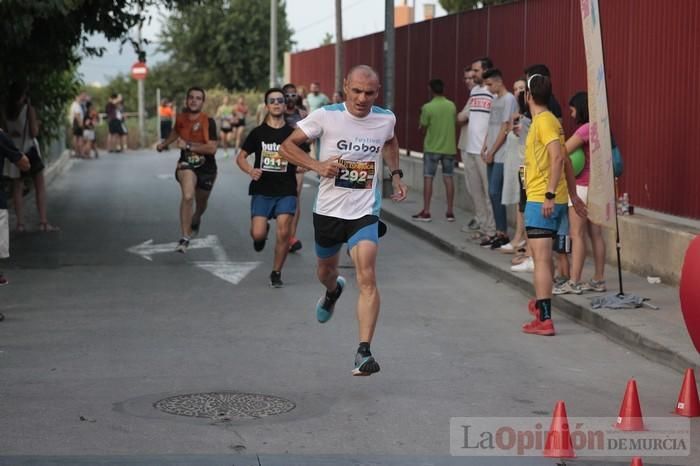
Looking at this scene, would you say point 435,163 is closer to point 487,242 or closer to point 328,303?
point 487,242

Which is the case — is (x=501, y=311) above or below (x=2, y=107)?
below

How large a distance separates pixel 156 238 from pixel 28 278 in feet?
11.7

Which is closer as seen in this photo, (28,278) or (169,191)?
(28,278)

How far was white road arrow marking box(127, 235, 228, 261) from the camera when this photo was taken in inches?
603

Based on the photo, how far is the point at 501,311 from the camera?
12008mm

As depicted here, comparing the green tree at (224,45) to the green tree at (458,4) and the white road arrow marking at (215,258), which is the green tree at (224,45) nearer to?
the green tree at (458,4)

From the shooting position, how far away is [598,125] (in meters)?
11.3

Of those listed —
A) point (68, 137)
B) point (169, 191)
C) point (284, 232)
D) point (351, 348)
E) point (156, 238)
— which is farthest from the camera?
point (68, 137)

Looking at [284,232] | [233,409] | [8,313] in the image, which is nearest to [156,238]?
[284,232]

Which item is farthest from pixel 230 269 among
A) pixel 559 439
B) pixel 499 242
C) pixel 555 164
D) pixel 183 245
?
pixel 559 439

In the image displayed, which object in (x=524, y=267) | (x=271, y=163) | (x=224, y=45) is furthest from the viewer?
(x=224, y=45)

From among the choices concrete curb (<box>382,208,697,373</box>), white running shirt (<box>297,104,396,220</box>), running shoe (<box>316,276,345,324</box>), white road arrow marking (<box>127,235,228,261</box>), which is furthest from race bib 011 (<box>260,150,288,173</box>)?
white running shirt (<box>297,104,396,220</box>)

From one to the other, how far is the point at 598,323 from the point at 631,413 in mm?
3671

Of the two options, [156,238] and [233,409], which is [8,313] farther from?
[156,238]
